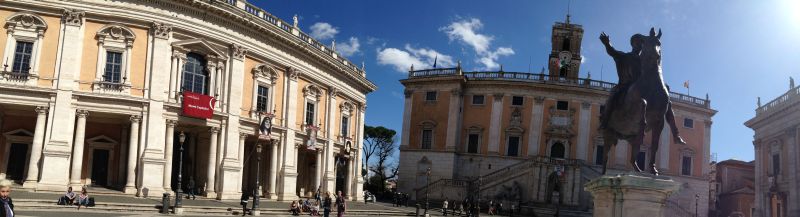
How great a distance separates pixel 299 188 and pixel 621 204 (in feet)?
117

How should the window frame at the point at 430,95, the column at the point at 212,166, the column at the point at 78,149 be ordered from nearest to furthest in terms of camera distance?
the column at the point at 78,149
the column at the point at 212,166
the window frame at the point at 430,95

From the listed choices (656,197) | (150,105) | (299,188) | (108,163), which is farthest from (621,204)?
(299,188)

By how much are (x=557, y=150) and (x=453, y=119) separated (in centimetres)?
936

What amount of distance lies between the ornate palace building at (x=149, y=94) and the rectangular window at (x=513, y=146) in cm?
2168

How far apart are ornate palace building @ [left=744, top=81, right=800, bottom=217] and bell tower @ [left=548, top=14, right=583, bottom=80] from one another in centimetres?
1561

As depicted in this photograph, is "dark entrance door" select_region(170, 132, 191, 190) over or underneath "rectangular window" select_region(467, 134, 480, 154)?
underneath

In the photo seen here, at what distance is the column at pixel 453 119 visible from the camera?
54.8 m

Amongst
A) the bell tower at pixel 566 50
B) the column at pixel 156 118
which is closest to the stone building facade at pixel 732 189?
the bell tower at pixel 566 50

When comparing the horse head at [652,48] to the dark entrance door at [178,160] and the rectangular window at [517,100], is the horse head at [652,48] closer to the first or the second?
the dark entrance door at [178,160]

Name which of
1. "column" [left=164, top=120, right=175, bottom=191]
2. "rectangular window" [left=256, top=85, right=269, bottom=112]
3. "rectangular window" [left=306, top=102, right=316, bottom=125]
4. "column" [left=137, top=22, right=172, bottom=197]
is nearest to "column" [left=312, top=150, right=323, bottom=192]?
"rectangular window" [left=306, top=102, right=316, bottom=125]

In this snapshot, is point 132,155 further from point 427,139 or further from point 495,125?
point 495,125

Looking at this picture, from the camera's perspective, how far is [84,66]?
2806 centimetres

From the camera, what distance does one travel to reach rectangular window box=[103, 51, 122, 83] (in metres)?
28.7

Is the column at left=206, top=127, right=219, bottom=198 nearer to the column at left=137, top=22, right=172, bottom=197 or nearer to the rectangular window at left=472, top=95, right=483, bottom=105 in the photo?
the column at left=137, top=22, right=172, bottom=197
